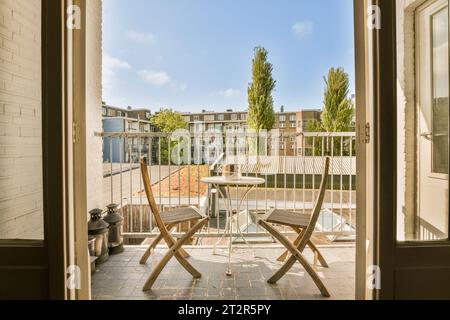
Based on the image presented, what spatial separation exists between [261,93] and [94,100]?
10192 mm

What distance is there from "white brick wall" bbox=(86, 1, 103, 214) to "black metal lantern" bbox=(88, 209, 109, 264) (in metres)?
0.26

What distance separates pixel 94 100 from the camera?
10.4ft

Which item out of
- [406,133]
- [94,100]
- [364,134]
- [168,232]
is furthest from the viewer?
[94,100]

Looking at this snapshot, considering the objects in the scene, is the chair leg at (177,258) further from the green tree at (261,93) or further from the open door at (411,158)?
the green tree at (261,93)

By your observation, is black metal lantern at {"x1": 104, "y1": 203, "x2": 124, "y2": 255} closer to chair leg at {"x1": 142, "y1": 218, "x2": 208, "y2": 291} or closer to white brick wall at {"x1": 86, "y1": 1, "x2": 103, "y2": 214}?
white brick wall at {"x1": 86, "y1": 1, "x2": 103, "y2": 214}

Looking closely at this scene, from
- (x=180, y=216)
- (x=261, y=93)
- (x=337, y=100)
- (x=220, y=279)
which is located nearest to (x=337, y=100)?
(x=337, y=100)

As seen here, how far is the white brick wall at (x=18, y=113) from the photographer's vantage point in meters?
1.62

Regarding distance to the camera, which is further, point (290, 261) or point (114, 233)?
point (114, 233)

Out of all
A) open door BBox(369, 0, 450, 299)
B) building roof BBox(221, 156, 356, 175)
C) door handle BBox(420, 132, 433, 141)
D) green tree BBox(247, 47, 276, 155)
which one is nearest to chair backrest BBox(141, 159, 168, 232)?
building roof BBox(221, 156, 356, 175)

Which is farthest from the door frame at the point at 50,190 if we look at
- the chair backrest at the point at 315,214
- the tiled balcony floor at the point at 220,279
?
the chair backrest at the point at 315,214

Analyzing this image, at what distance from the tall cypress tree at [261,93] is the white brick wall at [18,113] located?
1115cm

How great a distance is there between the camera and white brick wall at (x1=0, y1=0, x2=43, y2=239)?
162 cm

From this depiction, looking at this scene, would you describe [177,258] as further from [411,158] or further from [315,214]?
[411,158]
